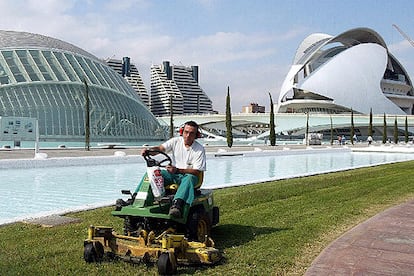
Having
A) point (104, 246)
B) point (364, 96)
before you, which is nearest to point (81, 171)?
point (104, 246)

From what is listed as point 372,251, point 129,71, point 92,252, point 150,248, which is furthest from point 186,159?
point 129,71

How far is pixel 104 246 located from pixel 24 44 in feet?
123

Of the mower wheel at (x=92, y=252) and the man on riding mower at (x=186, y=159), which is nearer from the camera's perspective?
the mower wheel at (x=92, y=252)

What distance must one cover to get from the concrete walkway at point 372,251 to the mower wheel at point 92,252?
199 cm

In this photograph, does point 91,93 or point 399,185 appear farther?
point 91,93

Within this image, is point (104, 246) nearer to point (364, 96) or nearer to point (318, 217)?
point (318, 217)

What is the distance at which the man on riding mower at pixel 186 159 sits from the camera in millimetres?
5277

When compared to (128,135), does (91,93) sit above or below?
above

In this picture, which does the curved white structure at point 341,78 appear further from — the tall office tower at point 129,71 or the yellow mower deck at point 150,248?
the yellow mower deck at point 150,248

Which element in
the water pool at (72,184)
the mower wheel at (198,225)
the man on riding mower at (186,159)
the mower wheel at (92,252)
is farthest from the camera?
the water pool at (72,184)

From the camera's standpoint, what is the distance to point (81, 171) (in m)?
17.7

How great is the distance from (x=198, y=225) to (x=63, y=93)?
32380 millimetres

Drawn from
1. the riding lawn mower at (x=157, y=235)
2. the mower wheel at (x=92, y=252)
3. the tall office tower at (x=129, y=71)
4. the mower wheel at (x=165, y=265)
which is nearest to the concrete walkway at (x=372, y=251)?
the riding lawn mower at (x=157, y=235)

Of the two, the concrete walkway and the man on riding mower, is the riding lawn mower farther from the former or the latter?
the concrete walkway
